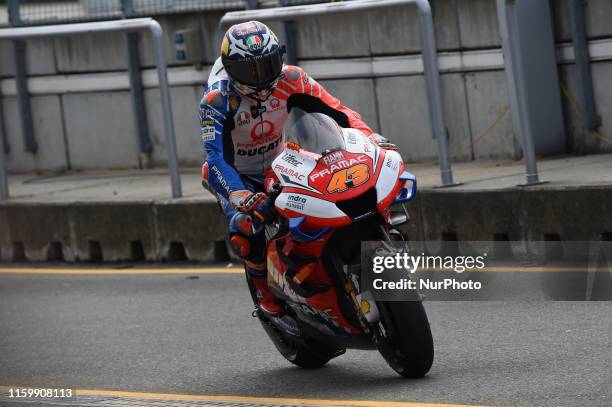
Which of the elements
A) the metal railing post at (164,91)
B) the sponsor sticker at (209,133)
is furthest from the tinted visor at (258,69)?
the metal railing post at (164,91)

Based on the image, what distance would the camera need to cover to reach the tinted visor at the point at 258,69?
7422 mm

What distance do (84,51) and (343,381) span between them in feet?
32.4

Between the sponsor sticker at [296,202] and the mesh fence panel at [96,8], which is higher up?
the mesh fence panel at [96,8]

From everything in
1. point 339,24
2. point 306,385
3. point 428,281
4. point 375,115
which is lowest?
point 306,385

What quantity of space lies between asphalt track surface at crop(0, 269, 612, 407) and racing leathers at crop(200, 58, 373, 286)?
738 mm

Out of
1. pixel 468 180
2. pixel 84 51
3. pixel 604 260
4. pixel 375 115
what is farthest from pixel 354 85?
pixel 604 260

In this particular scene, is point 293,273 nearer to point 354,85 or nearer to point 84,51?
point 354,85

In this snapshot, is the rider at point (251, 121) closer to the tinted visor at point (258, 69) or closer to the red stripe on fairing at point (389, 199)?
the tinted visor at point (258, 69)

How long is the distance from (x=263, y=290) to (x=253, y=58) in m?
1.35

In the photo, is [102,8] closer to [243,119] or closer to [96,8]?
[96,8]

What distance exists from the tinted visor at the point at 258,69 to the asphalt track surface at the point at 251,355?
5.33ft

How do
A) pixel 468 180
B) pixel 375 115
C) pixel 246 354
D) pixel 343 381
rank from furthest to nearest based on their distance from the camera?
pixel 375 115 < pixel 468 180 < pixel 246 354 < pixel 343 381

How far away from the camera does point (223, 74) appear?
7.79m

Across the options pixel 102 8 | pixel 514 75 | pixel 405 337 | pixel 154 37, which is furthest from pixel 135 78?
pixel 405 337
